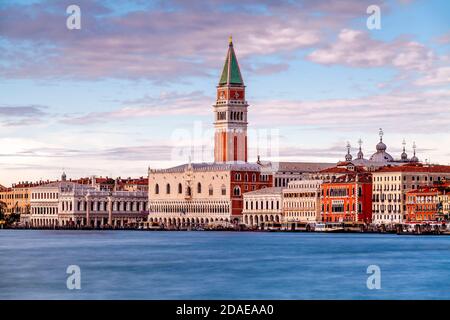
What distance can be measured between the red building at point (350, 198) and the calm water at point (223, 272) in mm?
35070

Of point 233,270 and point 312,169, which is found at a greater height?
point 312,169

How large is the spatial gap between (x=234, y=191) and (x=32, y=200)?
888 inches

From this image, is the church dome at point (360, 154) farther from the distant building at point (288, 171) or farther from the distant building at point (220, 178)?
the distant building at point (220, 178)

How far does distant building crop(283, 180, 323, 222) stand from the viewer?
337 feet

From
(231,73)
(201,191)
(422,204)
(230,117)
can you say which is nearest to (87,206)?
(201,191)

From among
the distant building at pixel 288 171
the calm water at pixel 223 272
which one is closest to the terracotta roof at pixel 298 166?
the distant building at pixel 288 171

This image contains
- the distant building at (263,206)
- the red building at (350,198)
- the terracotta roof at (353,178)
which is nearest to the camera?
the red building at (350,198)

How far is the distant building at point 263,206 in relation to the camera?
4218 inches

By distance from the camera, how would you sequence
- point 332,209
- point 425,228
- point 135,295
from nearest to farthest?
point 135,295, point 425,228, point 332,209

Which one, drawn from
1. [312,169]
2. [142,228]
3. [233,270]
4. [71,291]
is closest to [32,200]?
[142,228]

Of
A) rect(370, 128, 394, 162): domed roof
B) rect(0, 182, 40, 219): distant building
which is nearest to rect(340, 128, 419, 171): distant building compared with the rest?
rect(370, 128, 394, 162): domed roof

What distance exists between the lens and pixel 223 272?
144 ft

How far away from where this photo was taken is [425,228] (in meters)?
89.1
